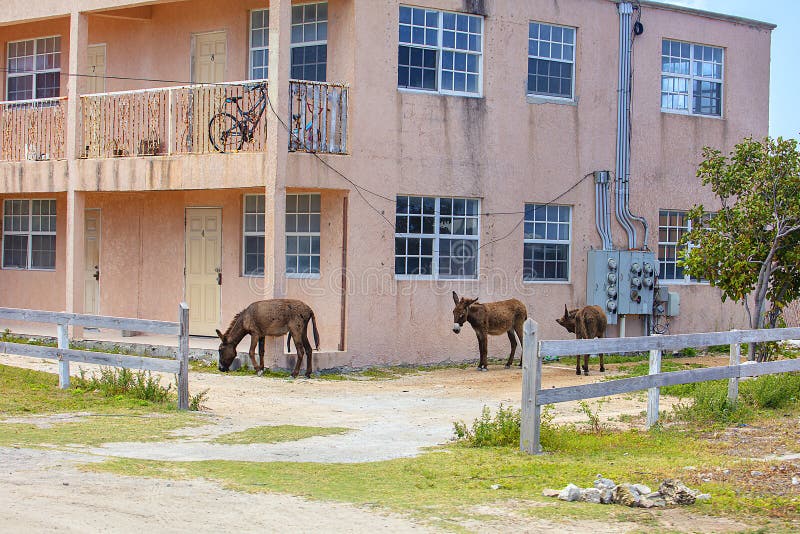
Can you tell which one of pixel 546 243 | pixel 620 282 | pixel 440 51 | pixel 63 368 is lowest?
pixel 63 368

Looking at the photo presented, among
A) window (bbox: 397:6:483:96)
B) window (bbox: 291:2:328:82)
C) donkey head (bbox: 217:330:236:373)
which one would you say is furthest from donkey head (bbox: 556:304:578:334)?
window (bbox: 291:2:328:82)

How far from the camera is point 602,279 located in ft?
70.0

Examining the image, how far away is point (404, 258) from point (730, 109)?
9.17 metres

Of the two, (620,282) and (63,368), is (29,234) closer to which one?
(63,368)

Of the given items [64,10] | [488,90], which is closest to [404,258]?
[488,90]

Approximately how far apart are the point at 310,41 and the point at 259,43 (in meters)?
1.48

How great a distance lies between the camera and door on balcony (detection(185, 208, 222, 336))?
20.9 meters

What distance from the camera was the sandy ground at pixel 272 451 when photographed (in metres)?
7.56

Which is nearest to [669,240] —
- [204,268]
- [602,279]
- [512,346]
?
[602,279]

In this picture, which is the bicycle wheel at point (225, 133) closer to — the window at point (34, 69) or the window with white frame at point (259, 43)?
the window with white frame at point (259, 43)

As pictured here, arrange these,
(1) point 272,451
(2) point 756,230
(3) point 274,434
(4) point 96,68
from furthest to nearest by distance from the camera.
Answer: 1. (4) point 96,68
2. (2) point 756,230
3. (3) point 274,434
4. (1) point 272,451

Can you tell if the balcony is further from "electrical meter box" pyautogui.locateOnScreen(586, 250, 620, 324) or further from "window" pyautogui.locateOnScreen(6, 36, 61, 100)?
"electrical meter box" pyautogui.locateOnScreen(586, 250, 620, 324)

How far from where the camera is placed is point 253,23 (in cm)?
2045

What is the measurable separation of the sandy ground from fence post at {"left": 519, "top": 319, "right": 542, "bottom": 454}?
118 cm
